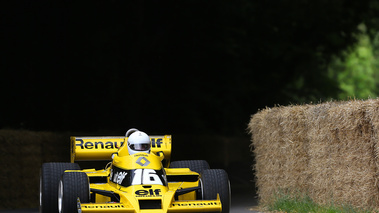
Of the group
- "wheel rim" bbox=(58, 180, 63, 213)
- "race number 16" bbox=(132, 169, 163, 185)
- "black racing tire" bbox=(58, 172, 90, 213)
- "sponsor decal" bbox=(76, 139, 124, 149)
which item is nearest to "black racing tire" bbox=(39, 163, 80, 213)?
"wheel rim" bbox=(58, 180, 63, 213)

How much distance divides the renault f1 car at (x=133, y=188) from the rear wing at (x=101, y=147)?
627mm

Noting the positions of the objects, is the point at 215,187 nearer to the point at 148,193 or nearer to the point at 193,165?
the point at 148,193

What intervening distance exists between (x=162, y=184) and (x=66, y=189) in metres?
1.48

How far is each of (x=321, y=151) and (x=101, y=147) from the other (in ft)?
13.7

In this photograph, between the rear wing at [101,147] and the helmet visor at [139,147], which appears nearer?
the helmet visor at [139,147]

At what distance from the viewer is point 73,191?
13094mm

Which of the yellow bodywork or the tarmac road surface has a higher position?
the yellow bodywork

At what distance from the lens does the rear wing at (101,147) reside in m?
16.2

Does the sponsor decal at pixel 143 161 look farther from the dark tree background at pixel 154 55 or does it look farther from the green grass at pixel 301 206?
the dark tree background at pixel 154 55

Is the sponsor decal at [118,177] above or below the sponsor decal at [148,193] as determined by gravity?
above

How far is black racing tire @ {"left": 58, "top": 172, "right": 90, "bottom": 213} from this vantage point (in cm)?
1310

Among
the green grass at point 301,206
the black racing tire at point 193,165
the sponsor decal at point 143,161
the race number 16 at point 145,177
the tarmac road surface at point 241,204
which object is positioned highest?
the sponsor decal at point 143,161

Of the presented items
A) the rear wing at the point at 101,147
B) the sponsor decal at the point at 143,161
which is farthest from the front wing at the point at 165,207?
the rear wing at the point at 101,147

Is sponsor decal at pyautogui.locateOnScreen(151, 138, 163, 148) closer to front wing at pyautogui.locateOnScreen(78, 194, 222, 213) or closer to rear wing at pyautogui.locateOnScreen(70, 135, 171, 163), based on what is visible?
rear wing at pyautogui.locateOnScreen(70, 135, 171, 163)
